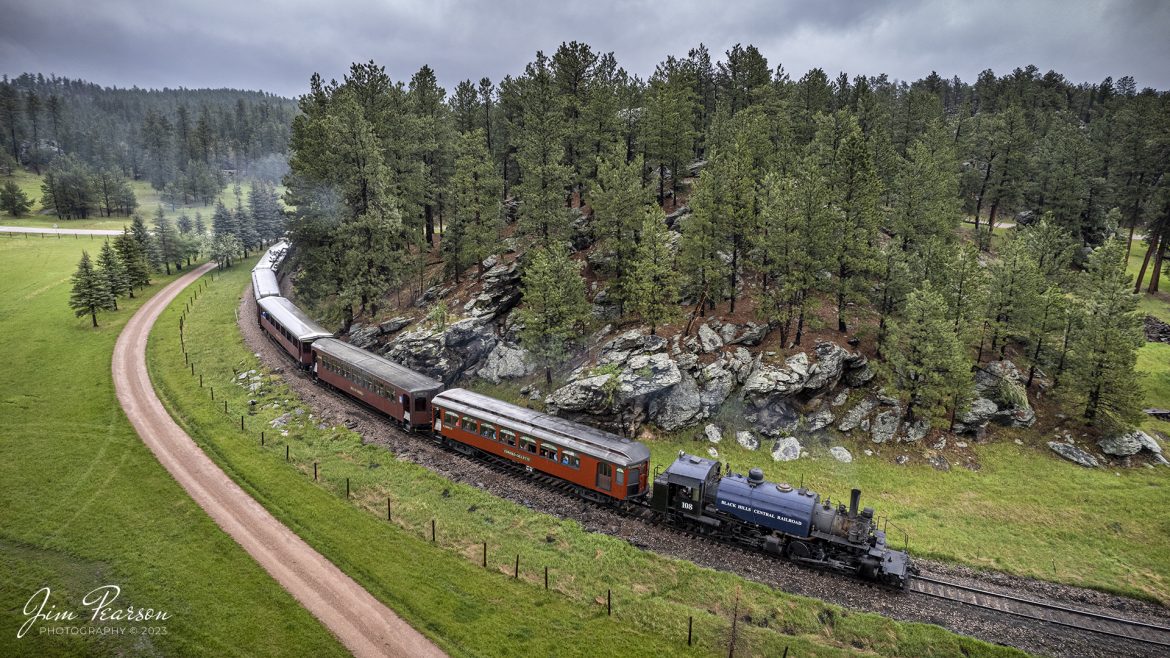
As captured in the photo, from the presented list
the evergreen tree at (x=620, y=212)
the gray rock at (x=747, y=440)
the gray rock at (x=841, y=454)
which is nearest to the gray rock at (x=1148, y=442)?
the gray rock at (x=841, y=454)

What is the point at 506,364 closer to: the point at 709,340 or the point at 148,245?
the point at 709,340

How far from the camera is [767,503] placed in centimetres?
2412

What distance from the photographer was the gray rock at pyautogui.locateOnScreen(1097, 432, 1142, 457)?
31.7 meters

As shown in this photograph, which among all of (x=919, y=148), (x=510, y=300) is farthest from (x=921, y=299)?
(x=510, y=300)

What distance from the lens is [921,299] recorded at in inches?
1286

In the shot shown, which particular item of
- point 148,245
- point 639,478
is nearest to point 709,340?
point 639,478

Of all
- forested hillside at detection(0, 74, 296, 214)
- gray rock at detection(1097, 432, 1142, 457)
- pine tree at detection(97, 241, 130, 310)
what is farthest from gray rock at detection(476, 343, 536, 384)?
forested hillside at detection(0, 74, 296, 214)

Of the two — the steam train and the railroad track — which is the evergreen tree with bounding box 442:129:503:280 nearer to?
the steam train

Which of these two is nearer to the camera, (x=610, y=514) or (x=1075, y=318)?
(x=610, y=514)

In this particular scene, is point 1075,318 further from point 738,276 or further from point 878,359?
point 738,276

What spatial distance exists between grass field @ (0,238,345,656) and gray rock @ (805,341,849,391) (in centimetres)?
2909

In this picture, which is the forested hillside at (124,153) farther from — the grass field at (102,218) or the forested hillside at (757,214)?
the forested hillside at (757,214)

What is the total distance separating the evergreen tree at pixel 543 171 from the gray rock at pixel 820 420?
21.9m

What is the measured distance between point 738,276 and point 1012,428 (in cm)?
1985
